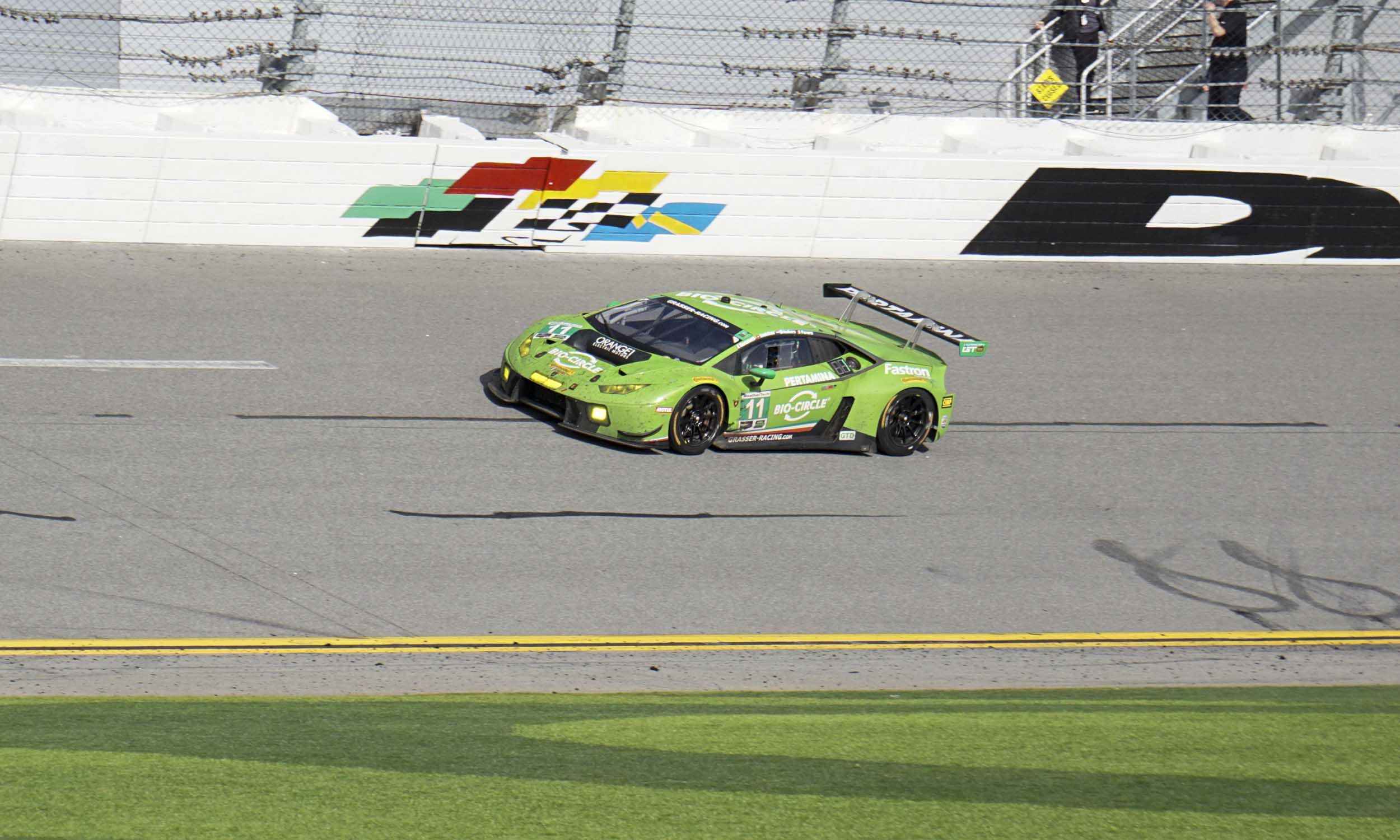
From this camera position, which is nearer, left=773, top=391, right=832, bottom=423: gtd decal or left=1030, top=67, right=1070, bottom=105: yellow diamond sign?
left=773, top=391, right=832, bottom=423: gtd decal

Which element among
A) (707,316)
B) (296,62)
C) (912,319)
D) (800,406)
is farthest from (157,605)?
(296,62)

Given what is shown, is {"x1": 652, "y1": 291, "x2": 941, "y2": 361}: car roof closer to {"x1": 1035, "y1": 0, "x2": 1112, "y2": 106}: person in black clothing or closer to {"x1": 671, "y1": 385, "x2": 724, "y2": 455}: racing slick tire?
{"x1": 671, "y1": 385, "x2": 724, "y2": 455}: racing slick tire

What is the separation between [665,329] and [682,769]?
6543mm

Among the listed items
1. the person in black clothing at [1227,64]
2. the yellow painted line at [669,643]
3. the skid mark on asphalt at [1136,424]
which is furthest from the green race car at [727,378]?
the person in black clothing at [1227,64]

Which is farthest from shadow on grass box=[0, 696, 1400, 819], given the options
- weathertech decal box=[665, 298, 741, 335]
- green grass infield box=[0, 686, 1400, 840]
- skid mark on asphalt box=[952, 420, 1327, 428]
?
skid mark on asphalt box=[952, 420, 1327, 428]

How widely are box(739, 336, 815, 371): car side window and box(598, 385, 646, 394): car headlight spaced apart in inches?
35.3

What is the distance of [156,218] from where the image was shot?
50.8ft

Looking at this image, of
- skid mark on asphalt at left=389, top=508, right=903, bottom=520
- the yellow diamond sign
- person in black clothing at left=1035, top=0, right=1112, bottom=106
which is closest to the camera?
skid mark on asphalt at left=389, top=508, right=903, bottom=520

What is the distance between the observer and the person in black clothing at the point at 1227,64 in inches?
755

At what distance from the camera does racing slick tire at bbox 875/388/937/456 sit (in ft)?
40.3

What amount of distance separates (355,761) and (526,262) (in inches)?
437

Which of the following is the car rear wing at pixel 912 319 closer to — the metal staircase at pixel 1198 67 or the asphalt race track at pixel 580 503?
the asphalt race track at pixel 580 503

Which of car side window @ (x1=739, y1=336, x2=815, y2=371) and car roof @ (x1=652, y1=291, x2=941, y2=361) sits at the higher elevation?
car roof @ (x1=652, y1=291, x2=941, y2=361)

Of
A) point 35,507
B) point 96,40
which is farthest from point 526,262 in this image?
point 35,507
